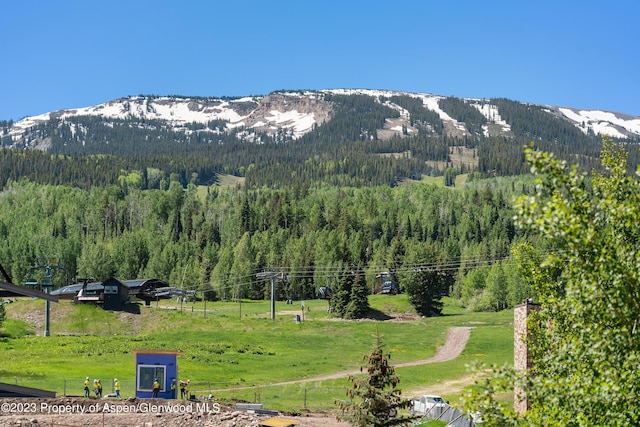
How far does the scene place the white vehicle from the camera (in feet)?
177

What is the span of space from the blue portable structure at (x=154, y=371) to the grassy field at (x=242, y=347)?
8.18 feet

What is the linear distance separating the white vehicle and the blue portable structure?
52.0 ft

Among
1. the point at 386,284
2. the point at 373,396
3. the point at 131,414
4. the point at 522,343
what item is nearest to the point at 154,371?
the point at 131,414

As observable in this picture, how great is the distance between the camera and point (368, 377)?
36.5 meters

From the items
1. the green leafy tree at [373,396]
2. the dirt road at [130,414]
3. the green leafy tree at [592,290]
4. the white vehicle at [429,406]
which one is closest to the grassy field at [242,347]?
the white vehicle at [429,406]

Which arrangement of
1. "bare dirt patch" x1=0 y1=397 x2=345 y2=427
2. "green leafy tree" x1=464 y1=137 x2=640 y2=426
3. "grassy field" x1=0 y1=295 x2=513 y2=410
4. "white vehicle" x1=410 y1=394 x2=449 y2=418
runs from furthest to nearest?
"grassy field" x1=0 y1=295 x2=513 y2=410 → "white vehicle" x1=410 y1=394 x2=449 y2=418 → "bare dirt patch" x1=0 y1=397 x2=345 y2=427 → "green leafy tree" x1=464 y1=137 x2=640 y2=426

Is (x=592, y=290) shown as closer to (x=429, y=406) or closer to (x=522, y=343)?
(x=522, y=343)

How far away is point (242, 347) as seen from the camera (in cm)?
8825

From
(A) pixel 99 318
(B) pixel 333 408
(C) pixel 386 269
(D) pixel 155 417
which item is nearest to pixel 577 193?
(D) pixel 155 417

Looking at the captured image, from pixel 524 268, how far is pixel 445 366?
4746cm

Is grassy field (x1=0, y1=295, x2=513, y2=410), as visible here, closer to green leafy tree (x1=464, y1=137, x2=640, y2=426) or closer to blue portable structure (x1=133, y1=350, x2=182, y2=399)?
blue portable structure (x1=133, y1=350, x2=182, y2=399)

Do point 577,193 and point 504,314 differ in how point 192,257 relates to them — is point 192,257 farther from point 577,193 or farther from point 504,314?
point 577,193

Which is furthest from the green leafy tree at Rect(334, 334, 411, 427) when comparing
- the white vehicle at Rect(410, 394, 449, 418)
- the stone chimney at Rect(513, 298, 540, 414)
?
the white vehicle at Rect(410, 394, 449, 418)

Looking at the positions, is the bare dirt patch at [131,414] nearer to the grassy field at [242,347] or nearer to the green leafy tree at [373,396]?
the grassy field at [242,347]
